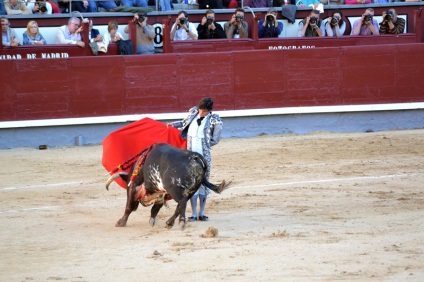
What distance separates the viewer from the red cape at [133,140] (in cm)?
942

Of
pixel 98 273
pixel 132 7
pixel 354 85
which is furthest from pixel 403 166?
pixel 98 273

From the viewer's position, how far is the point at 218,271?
708 centimetres

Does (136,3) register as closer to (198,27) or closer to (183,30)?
(183,30)

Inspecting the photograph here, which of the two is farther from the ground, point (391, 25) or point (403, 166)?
point (391, 25)

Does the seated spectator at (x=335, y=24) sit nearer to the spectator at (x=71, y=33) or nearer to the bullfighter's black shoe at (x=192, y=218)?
the spectator at (x=71, y=33)

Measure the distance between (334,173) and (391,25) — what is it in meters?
5.41

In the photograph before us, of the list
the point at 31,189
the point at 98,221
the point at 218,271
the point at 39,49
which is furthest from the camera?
the point at 39,49

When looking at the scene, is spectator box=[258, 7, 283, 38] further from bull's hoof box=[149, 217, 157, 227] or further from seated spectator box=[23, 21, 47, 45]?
bull's hoof box=[149, 217, 157, 227]

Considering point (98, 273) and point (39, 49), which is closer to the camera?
point (98, 273)

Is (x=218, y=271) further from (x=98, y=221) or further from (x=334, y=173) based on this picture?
(x=334, y=173)

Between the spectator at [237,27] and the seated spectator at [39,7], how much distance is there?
286 cm

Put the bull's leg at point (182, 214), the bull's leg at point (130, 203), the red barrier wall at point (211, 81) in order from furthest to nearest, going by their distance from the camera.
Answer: the red barrier wall at point (211, 81)
the bull's leg at point (130, 203)
the bull's leg at point (182, 214)

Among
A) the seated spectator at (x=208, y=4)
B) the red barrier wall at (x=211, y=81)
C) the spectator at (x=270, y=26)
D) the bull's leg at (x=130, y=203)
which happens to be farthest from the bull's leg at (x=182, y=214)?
the seated spectator at (x=208, y=4)

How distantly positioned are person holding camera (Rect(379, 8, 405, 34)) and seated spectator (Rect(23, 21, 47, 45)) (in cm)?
572
